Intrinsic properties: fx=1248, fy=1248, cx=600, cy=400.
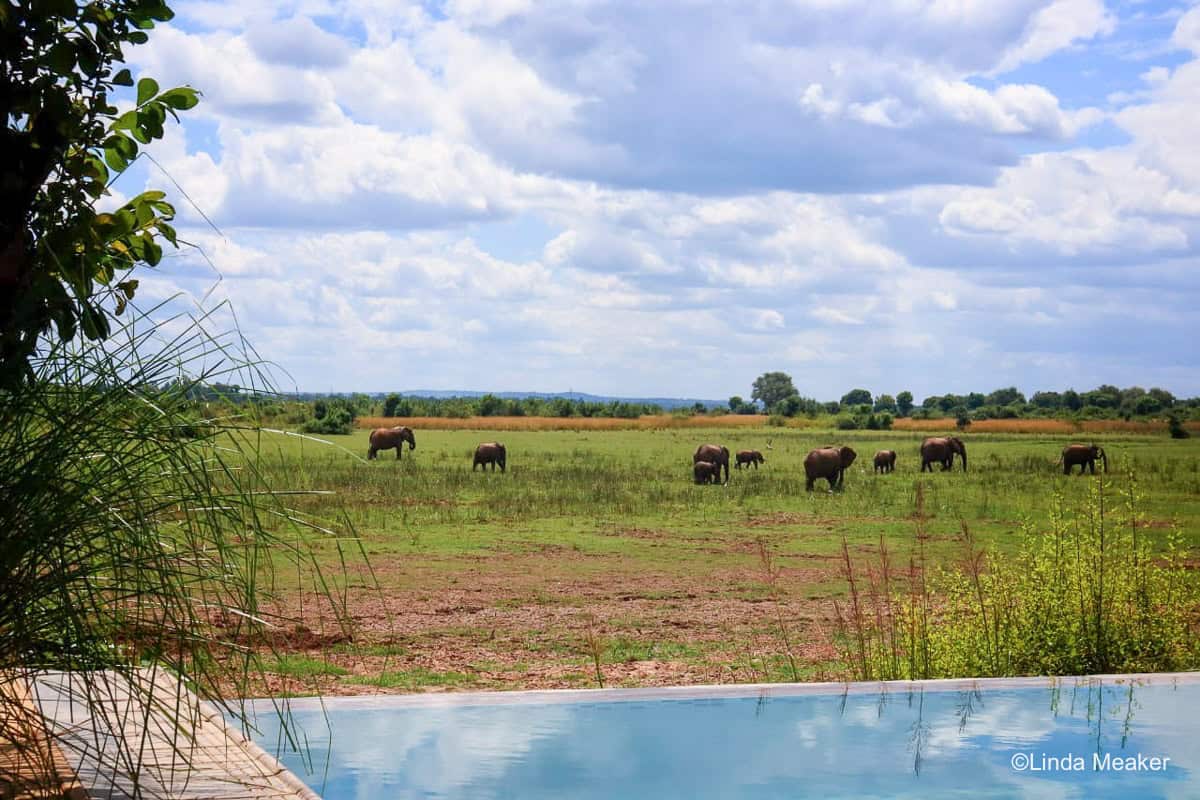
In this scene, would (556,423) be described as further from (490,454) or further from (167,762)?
(167,762)

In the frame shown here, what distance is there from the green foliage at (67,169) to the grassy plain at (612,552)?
0.72 meters

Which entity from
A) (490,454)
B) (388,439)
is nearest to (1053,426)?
(388,439)

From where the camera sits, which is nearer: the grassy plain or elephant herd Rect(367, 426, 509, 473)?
the grassy plain

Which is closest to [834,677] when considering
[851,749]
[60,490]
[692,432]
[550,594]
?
[851,749]

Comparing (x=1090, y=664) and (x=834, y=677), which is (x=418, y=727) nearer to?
(x=834, y=677)

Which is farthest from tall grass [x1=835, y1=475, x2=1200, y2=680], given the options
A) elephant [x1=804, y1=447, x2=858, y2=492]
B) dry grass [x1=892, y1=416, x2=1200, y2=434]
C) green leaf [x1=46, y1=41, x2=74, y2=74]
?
dry grass [x1=892, y1=416, x2=1200, y2=434]

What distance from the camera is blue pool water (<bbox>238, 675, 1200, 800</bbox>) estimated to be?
509cm

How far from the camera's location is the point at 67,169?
3705mm

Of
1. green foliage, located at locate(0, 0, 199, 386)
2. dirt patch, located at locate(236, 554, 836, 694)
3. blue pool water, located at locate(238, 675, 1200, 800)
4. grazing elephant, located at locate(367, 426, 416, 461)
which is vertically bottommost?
dirt patch, located at locate(236, 554, 836, 694)

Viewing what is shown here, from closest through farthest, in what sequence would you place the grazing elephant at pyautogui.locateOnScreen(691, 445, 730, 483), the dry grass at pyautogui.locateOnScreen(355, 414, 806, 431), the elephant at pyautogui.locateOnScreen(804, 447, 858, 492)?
the elephant at pyautogui.locateOnScreen(804, 447, 858, 492) < the grazing elephant at pyautogui.locateOnScreen(691, 445, 730, 483) < the dry grass at pyautogui.locateOnScreen(355, 414, 806, 431)

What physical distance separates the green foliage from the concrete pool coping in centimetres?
214

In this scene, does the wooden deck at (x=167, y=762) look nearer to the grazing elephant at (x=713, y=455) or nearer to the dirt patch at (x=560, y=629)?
the dirt patch at (x=560, y=629)

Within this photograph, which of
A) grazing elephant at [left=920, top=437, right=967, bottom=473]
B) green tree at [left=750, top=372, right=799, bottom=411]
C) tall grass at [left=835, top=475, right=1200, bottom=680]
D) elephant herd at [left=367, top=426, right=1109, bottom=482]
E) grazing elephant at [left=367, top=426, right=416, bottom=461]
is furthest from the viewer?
green tree at [left=750, top=372, right=799, bottom=411]

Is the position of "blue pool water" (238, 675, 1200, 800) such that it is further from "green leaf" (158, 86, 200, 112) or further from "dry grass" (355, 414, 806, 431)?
"dry grass" (355, 414, 806, 431)
